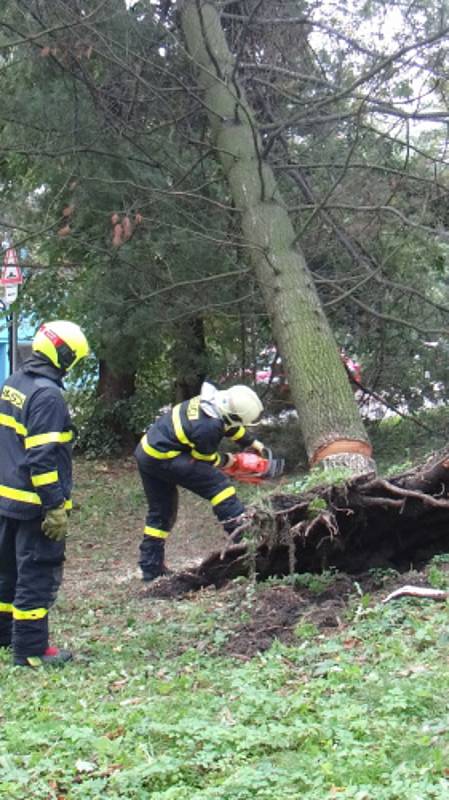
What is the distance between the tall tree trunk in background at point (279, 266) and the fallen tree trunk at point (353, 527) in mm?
1421

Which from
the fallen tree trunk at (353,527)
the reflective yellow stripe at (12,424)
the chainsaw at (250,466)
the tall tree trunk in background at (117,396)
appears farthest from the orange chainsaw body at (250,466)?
the tall tree trunk in background at (117,396)

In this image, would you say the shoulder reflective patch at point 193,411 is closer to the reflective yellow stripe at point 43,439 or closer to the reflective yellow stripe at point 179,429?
the reflective yellow stripe at point 179,429

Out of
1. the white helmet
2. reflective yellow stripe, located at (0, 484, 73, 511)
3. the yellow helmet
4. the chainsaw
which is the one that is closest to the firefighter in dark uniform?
the white helmet

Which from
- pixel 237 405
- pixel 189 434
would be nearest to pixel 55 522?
pixel 189 434

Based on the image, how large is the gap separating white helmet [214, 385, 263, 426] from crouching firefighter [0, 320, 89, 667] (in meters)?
2.29

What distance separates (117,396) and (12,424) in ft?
30.3

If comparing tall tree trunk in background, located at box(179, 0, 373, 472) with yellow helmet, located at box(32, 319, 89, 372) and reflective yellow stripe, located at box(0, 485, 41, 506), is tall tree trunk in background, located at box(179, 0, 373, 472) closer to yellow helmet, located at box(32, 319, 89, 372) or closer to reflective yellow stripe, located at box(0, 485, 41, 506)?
yellow helmet, located at box(32, 319, 89, 372)

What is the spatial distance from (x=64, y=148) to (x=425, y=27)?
144 inches

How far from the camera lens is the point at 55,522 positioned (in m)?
5.50

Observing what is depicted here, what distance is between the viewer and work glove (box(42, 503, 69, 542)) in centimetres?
550

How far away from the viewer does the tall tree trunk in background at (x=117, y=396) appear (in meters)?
14.8

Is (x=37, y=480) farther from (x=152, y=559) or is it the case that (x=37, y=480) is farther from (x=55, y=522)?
(x=152, y=559)

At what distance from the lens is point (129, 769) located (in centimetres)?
339

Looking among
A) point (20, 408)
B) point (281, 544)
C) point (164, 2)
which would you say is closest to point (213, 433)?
point (281, 544)
